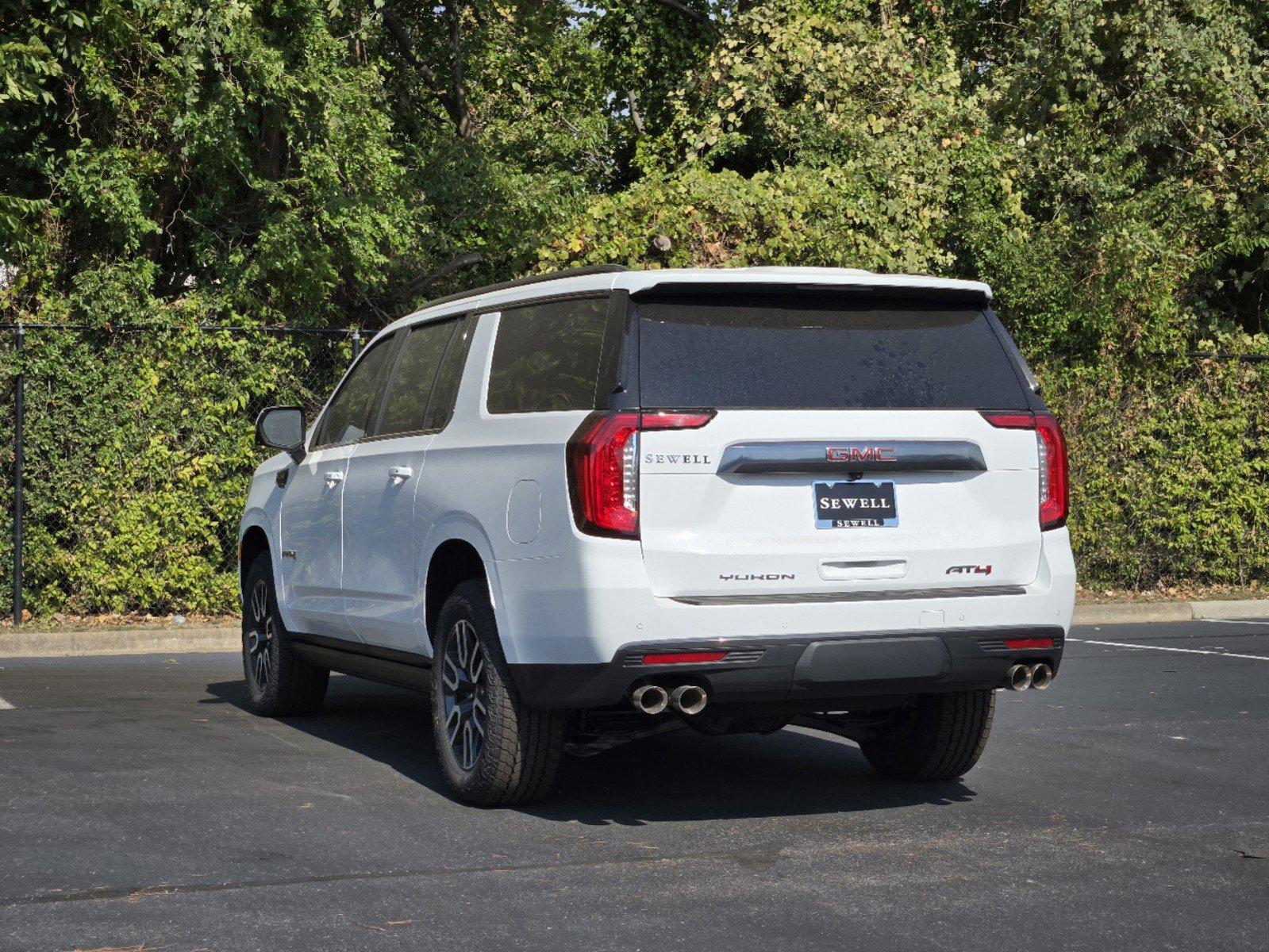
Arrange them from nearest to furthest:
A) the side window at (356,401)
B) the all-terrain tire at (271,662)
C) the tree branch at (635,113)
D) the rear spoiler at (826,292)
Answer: the rear spoiler at (826,292), the side window at (356,401), the all-terrain tire at (271,662), the tree branch at (635,113)

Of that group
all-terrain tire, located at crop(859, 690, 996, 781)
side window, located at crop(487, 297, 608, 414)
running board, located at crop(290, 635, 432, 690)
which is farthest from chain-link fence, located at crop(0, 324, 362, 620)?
all-terrain tire, located at crop(859, 690, 996, 781)

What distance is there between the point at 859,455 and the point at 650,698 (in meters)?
1.15

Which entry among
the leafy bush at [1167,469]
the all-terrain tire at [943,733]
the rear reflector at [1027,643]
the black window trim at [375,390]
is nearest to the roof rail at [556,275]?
the black window trim at [375,390]

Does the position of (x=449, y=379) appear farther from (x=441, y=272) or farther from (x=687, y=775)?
(x=441, y=272)

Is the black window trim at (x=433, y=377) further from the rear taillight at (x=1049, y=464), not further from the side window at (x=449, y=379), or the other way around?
the rear taillight at (x=1049, y=464)

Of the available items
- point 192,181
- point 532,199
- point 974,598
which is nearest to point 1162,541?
point 532,199

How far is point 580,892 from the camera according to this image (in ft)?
17.4

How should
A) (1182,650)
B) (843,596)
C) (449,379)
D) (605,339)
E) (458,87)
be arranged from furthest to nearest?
1. (458,87)
2. (1182,650)
3. (449,379)
4. (605,339)
5. (843,596)

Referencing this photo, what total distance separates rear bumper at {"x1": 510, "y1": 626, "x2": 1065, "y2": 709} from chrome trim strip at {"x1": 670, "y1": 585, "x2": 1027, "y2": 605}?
0.13m

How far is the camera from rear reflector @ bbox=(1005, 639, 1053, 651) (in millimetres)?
6344

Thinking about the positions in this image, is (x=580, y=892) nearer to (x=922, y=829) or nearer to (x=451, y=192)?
(x=922, y=829)

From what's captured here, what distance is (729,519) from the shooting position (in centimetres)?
600

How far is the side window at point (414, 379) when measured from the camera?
24.6 ft

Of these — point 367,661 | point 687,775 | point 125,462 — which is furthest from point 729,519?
point 125,462
